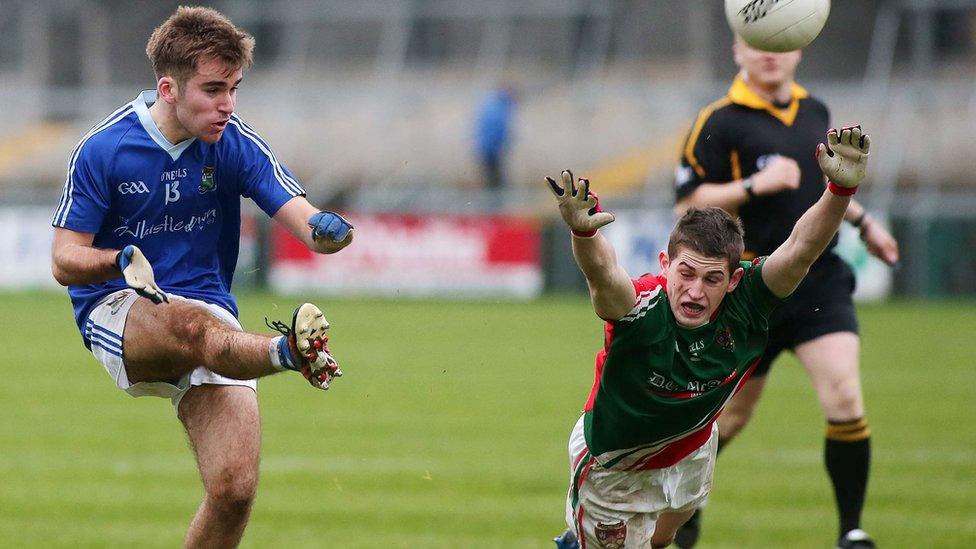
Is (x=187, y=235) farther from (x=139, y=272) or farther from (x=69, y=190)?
(x=139, y=272)

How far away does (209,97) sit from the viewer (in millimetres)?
6094

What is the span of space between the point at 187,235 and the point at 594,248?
6.42 ft

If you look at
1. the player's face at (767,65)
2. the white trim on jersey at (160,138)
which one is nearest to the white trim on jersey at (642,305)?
the white trim on jersey at (160,138)

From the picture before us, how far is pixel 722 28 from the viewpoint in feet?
87.9

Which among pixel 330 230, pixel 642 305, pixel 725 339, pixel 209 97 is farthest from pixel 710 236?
pixel 209 97

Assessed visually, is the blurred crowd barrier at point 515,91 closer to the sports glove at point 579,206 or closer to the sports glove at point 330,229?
the sports glove at point 330,229

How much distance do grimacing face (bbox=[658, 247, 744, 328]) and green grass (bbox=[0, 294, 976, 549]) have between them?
2.68 metres

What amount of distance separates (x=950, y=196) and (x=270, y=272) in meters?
10.4

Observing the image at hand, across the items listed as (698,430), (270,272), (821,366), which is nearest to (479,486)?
(821,366)

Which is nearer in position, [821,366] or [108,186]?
[108,186]

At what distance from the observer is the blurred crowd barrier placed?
24656 millimetres

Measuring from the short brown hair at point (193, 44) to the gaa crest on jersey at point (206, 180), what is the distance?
1.32ft

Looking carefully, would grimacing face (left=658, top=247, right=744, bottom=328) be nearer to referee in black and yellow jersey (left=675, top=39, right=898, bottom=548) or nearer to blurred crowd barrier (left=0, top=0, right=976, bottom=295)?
referee in black and yellow jersey (left=675, top=39, right=898, bottom=548)

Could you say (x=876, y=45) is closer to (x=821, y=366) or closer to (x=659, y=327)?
(x=821, y=366)
